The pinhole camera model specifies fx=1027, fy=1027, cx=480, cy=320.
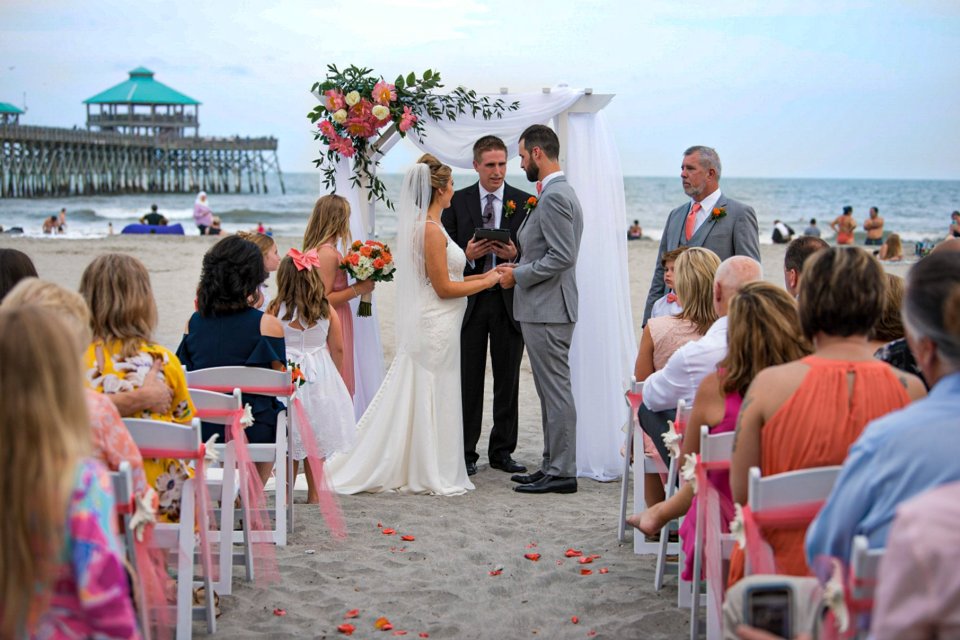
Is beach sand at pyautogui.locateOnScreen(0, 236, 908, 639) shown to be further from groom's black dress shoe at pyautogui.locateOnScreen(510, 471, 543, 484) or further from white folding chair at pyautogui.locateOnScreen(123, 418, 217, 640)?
white folding chair at pyautogui.locateOnScreen(123, 418, 217, 640)

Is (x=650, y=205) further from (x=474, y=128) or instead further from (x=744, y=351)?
(x=744, y=351)

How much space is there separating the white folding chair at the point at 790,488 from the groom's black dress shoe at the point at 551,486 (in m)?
3.62

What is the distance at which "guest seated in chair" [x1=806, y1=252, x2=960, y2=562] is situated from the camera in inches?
87.1

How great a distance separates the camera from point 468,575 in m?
4.82

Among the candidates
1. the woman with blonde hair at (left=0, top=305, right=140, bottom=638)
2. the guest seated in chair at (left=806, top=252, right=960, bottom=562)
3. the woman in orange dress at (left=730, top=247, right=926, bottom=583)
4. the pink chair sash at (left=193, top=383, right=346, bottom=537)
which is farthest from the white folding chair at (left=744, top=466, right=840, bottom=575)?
the pink chair sash at (left=193, top=383, right=346, bottom=537)

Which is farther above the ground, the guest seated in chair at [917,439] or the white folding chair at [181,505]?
the guest seated in chair at [917,439]

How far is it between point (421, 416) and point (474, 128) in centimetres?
210

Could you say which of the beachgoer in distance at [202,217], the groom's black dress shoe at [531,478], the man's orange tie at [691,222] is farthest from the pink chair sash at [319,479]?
the beachgoer in distance at [202,217]

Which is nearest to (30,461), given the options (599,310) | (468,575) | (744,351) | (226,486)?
(744,351)

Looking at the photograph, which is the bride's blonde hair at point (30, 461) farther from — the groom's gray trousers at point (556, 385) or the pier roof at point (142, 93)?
the pier roof at point (142, 93)

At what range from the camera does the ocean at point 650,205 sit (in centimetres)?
4056

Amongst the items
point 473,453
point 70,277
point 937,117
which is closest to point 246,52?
point 937,117

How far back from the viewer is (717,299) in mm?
4191

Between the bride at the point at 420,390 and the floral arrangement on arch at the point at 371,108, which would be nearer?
the bride at the point at 420,390
